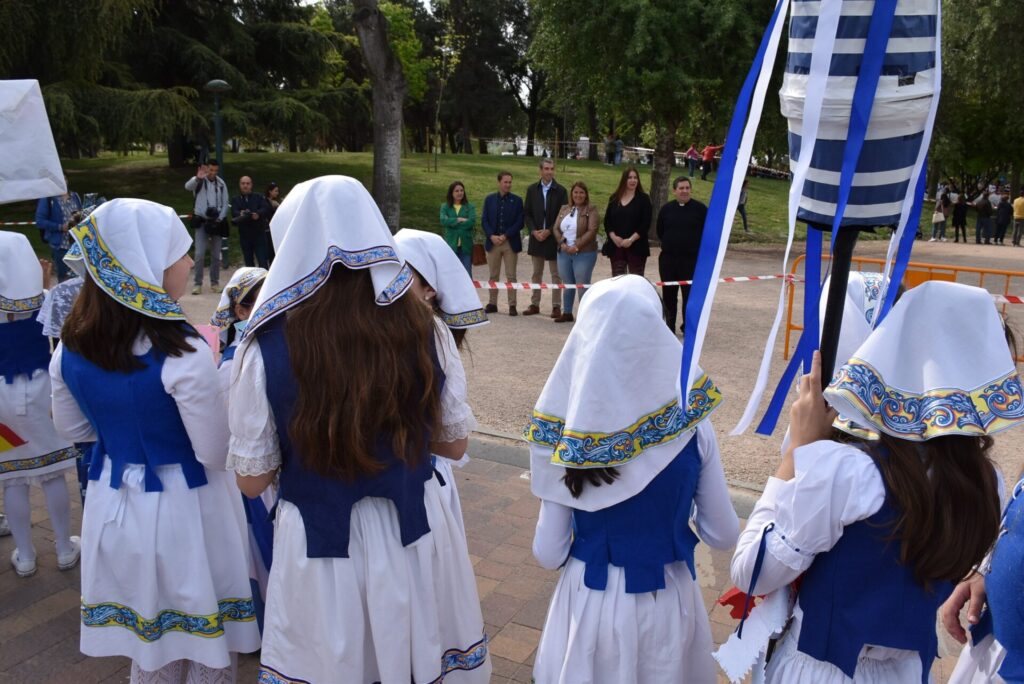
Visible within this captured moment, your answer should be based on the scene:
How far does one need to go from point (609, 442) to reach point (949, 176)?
144 ft

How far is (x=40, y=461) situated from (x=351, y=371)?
9.70ft

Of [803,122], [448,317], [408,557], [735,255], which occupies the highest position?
[803,122]

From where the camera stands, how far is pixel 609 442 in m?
2.27

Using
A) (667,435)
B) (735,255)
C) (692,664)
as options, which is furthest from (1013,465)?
(735,255)

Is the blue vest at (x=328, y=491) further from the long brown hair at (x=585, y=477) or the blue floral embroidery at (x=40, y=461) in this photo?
the blue floral embroidery at (x=40, y=461)

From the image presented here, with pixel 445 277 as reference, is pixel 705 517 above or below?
below

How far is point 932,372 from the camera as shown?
1.85m

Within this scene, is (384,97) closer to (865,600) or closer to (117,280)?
(117,280)

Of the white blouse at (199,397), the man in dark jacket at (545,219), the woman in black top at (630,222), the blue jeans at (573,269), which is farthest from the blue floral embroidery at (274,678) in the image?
the man in dark jacket at (545,219)

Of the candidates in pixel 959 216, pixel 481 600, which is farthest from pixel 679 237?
pixel 959 216

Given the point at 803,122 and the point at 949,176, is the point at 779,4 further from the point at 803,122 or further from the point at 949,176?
the point at 949,176

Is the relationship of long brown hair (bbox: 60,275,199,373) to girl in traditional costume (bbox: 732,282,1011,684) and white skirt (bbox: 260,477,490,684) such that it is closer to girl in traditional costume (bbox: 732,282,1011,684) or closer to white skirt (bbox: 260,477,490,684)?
white skirt (bbox: 260,477,490,684)

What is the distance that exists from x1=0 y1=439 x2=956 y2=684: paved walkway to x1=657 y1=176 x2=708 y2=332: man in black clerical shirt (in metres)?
4.78

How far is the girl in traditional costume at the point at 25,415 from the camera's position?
165 inches
